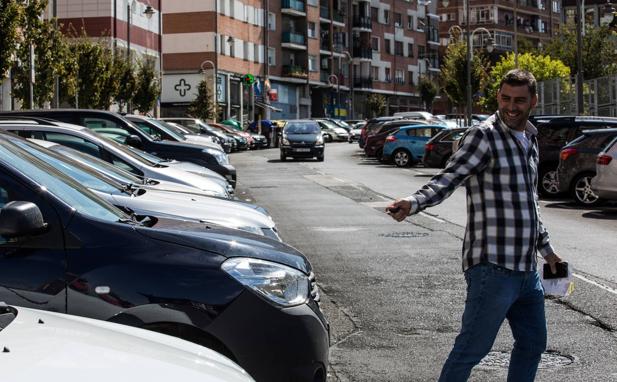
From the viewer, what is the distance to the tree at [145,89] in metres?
57.0

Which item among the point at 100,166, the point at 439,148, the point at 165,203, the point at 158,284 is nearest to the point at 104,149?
the point at 100,166

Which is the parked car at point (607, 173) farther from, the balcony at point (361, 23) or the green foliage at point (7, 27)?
the balcony at point (361, 23)

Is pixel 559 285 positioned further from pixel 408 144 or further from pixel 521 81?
pixel 408 144

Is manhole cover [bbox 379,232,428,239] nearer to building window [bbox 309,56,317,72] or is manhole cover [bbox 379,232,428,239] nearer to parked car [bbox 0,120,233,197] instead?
parked car [bbox 0,120,233,197]

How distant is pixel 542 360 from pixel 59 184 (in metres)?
3.69

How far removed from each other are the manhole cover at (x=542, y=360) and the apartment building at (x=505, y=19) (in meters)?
113

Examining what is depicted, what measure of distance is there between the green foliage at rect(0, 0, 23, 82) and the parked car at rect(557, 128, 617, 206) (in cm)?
1438

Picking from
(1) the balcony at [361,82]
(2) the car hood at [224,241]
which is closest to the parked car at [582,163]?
(2) the car hood at [224,241]

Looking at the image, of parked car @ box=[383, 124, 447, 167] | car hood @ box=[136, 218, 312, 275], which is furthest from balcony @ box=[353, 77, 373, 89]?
car hood @ box=[136, 218, 312, 275]

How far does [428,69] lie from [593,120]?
9841cm

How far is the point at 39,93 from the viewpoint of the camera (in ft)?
115

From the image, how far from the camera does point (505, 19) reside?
414 feet

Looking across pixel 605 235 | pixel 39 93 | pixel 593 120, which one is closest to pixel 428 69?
pixel 39 93

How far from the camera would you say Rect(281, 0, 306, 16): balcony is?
89850mm
